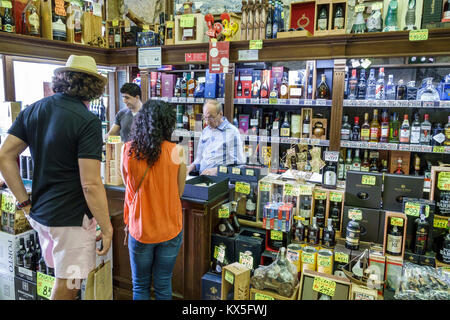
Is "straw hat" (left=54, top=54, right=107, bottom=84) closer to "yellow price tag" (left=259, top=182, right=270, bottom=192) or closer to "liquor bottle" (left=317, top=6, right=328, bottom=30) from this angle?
"yellow price tag" (left=259, top=182, right=270, bottom=192)

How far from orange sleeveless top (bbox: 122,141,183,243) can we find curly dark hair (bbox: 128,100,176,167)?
4cm

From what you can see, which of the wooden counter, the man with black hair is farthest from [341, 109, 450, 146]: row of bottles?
the man with black hair

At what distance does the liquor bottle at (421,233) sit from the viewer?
194 cm

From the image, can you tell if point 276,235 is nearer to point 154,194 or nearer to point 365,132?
point 154,194

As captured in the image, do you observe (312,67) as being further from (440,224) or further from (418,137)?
(440,224)

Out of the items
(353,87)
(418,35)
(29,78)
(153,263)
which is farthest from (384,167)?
(29,78)

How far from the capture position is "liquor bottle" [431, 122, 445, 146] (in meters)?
3.14

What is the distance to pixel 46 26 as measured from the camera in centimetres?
365

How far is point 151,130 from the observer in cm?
182

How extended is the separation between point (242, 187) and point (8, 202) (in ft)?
5.33

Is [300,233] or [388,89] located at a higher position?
[388,89]

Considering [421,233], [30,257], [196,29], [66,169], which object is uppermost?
[196,29]

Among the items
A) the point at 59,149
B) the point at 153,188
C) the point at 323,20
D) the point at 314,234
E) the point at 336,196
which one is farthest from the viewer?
the point at 323,20

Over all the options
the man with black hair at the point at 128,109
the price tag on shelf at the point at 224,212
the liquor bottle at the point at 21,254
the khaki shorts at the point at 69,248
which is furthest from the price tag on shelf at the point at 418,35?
the liquor bottle at the point at 21,254
